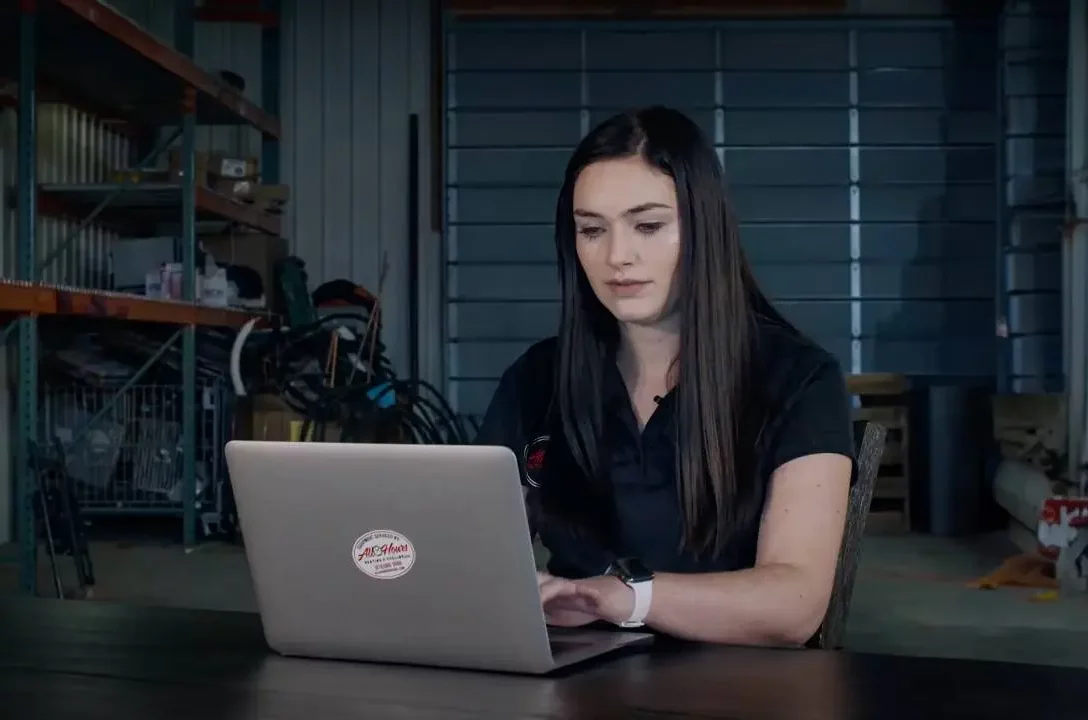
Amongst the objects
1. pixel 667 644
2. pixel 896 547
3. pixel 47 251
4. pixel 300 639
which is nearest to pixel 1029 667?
pixel 667 644

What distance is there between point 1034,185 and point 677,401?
5.54 metres

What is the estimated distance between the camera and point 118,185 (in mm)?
5305

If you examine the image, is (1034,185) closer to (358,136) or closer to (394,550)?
(358,136)

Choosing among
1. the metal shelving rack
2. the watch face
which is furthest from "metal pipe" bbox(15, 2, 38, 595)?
the watch face

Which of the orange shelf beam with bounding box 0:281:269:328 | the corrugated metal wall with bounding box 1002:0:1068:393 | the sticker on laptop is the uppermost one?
the corrugated metal wall with bounding box 1002:0:1068:393

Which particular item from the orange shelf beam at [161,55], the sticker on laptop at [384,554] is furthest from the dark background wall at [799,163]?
the sticker on laptop at [384,554]

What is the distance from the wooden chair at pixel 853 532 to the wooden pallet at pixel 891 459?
4.76m

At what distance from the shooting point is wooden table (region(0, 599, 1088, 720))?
106 cm

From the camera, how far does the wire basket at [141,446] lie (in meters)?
5.70

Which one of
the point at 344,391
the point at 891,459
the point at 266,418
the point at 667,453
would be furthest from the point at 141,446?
the point at 667,453

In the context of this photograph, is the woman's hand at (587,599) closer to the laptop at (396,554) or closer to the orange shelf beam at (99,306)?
the laptop at (396,554)

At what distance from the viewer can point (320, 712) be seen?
107 centimetres

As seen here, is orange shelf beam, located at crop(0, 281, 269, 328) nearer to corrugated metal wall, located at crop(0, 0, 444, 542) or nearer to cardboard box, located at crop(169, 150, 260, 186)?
cardboard box, located at crop(169, 150, 260, 186)

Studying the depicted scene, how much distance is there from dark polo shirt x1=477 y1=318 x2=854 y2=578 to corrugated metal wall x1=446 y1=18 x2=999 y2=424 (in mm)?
5340
